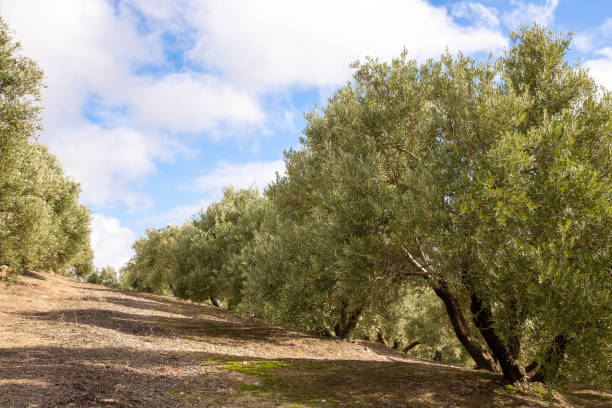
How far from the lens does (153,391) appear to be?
33.6 feet

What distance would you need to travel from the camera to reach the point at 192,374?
1266 centimetres

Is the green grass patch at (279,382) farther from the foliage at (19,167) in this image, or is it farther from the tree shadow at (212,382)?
the foliage at (19,167)

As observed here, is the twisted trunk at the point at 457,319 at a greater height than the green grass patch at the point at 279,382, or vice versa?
the twisted trunk at the point at 457,319

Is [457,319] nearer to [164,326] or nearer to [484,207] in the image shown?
[484,207]

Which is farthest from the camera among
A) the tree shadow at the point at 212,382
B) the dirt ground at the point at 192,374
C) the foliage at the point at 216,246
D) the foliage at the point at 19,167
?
the foliage at the point at 216,246

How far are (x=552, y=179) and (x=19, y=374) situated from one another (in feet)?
52.2

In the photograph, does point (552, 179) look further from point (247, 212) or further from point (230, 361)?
point (247, 212)

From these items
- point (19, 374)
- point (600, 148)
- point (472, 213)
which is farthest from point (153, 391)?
point (600, 148)

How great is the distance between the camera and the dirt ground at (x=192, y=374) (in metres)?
9.64

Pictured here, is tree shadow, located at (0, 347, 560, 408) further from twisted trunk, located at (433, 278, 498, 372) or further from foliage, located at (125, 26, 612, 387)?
foliage, located at (125, 26, 612, 387)

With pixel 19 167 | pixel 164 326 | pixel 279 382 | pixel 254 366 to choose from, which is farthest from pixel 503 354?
pixel 19 167

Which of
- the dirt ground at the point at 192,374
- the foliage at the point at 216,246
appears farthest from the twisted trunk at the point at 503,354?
the foliage at the point at 216,246

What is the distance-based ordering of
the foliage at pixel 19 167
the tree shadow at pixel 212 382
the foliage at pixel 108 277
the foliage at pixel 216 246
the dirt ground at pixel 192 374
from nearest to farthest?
the tree shadow at pixel 212 382 → the dirt ground at pixel 192 374 → the foliage at pixel 19 167 → the foliage at pixel 216 246 → the foliage at pixel 108 277

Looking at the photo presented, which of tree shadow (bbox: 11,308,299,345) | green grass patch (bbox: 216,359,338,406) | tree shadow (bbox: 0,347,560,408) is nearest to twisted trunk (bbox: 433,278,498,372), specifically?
tree shadow (bbox: 0,347,560,408)
